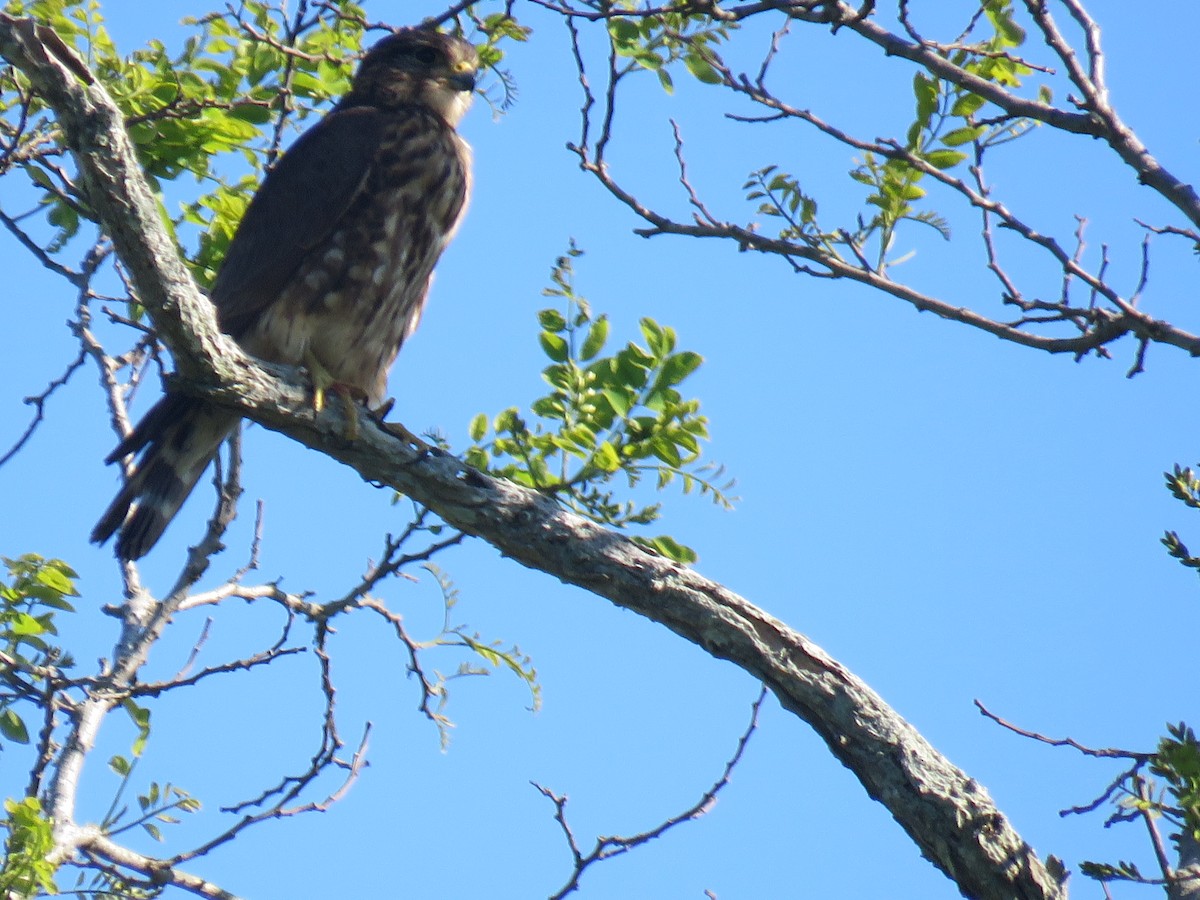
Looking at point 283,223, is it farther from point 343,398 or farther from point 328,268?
point 343,398

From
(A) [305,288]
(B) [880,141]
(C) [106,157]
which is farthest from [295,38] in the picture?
(B) [880,141]

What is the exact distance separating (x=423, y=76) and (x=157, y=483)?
1.58 m

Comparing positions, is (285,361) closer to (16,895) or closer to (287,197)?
(287,197)

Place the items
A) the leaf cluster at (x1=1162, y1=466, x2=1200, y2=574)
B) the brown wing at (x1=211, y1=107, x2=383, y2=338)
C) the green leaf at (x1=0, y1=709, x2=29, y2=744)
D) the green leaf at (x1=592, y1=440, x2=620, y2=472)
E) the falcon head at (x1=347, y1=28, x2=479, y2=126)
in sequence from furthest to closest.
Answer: the falcon head at (x1=347, y1=28, x2=479, y2=126) < the brown wing at (x1=211, y1=107, x2=383, y2=338) < the green leaf at (x1=0, y1=709, x2=29, y2=744) < the green leaf at (x1=592, y1=440, x2=620, y2=472) < the leaf cluster at (x1=1162, y1=466, x2=1200, y2=574)

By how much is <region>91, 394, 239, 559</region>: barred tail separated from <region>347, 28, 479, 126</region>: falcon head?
1.26 m

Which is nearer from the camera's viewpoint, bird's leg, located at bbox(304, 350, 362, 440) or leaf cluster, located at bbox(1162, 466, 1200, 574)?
leaf cluster, located at bbox(1162, 466, 1200, 574)

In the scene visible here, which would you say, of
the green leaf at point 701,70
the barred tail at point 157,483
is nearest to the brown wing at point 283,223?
the barred tail at point 157,483

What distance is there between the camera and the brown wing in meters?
3.39

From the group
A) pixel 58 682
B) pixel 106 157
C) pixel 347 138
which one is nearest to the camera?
pixel 106 157

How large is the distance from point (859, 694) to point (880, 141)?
1.04m

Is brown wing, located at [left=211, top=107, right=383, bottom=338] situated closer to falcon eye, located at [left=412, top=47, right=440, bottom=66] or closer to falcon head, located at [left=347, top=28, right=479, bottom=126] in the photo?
falcon head, located at [left=347, top=28, right=479, bottom=126]

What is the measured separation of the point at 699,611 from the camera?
8.30 ft

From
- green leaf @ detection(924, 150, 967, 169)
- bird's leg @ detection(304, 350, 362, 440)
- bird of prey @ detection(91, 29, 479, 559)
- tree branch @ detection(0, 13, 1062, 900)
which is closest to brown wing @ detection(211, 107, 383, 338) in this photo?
bird of prey @ detection(91, 29, 479, 559)

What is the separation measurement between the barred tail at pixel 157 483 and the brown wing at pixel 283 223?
1.10ft
